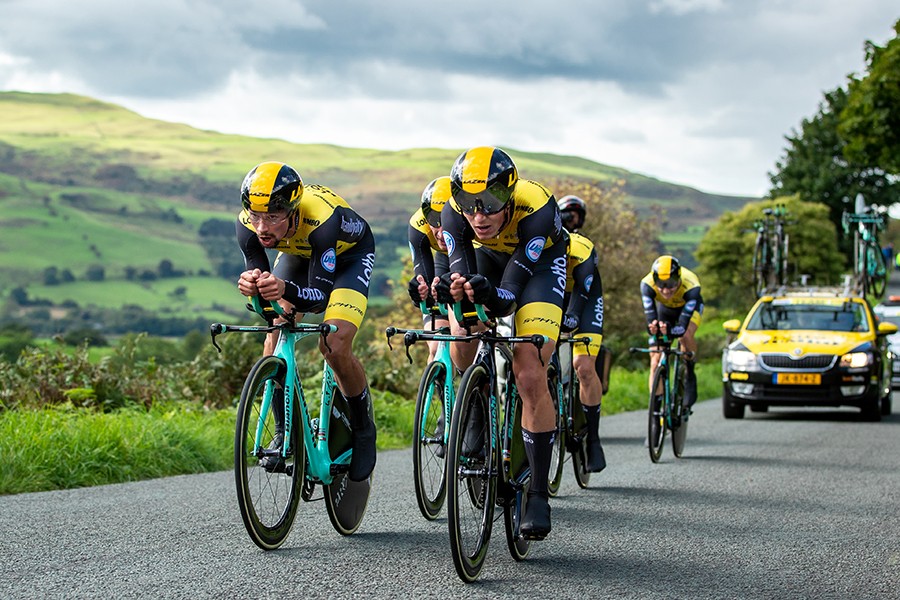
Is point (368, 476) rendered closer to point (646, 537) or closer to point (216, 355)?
point (646, 537)

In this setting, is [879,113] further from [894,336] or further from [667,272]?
[667,272]

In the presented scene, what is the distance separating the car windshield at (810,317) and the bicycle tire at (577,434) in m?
9.48

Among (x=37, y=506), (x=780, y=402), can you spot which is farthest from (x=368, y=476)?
(x=780, y=402)

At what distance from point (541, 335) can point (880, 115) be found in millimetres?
40297

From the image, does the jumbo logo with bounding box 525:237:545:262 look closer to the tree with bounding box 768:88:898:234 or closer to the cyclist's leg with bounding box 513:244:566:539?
the cyclist's leg with bounding box 513:244:566:539

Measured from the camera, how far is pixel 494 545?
6.66 m

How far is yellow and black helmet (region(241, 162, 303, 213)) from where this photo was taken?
20.4 feet

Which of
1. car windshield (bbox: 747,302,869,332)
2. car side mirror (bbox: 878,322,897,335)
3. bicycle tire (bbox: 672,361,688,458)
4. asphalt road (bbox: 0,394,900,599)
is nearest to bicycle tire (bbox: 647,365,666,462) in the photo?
bicycle tire (bbox: 672,361,688,458)

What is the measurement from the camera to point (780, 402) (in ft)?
56.8

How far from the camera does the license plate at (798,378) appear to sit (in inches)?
→ 670

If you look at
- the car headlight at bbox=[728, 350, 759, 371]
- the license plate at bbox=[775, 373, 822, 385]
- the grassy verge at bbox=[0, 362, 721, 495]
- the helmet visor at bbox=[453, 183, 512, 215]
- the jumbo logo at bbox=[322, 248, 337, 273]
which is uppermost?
the helmet visor at bbox=[453, 183, 512, 215]

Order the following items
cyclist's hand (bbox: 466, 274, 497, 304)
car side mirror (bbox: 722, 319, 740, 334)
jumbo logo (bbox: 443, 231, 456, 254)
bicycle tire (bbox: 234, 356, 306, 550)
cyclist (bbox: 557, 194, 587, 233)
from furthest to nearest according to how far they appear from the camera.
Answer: car side mirror (bbox: 722, 319, 740, 334), cyclist (bbox: 557, 194, 587, 233), jumbo logo (bbox: 443, 231, 456, 254), bicycle tire (bbox: 234, 356, 306, 550), cyclist's hand (bbox: 466, 274, 497, 304)

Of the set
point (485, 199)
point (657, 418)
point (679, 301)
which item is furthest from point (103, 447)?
point (679, 301)

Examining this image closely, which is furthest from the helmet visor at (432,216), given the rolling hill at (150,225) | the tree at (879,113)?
the rolling hill at (150,225)
